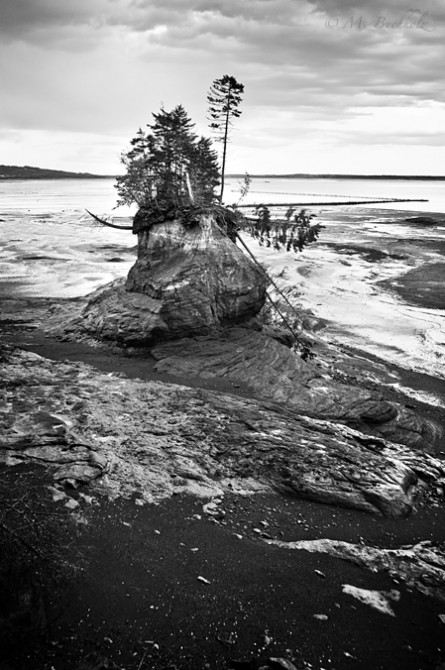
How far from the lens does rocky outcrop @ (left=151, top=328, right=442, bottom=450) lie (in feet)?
30.5

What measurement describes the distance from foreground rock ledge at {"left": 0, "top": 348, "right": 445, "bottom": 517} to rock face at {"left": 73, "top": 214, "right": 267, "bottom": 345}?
2728 millimetres

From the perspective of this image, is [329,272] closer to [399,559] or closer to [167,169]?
[167,169]

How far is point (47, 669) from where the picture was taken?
356 cm

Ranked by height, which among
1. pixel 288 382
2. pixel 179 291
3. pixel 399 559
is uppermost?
pixel 179 291

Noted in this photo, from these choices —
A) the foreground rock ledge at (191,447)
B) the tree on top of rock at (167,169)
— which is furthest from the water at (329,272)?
the foreground rock ledge at (191,447)

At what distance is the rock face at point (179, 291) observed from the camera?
11.4 metres

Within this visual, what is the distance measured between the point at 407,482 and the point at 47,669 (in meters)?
5.38

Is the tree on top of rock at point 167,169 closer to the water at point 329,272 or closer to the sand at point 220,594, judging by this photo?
the water at point 329,272

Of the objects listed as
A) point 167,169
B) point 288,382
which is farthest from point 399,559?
point 167,169

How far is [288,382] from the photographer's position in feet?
32.9

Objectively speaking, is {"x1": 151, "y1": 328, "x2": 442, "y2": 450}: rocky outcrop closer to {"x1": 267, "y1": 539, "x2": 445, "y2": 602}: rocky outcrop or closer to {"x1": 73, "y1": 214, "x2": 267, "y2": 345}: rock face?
{"x1": 73, "y1": 214, "x2": 267, "y2": 345}: rock face

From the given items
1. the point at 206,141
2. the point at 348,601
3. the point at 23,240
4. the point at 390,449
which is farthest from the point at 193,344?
the point at 23,240

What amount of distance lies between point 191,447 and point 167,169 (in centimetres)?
1016

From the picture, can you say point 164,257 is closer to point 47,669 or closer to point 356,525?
point 356,525
